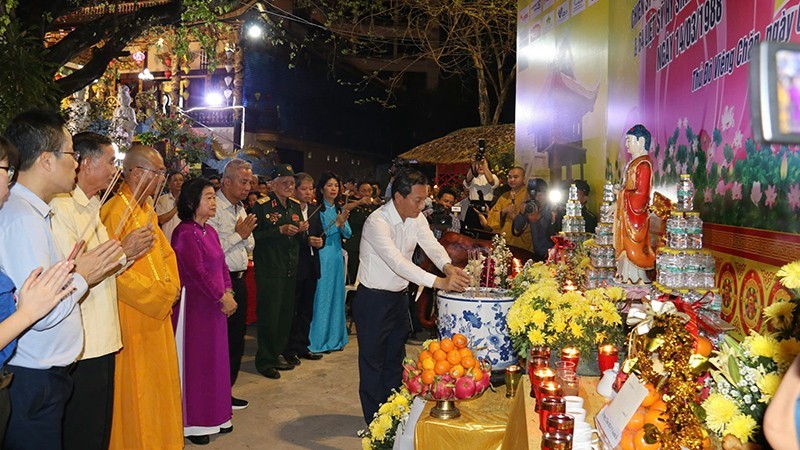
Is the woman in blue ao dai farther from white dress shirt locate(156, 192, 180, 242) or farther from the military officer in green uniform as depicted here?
white dress shirt locate(156, 192, 180, 242)

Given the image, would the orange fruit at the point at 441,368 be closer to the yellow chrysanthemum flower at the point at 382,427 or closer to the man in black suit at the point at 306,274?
the yellow chrysanthemum flower at the point at 382,427

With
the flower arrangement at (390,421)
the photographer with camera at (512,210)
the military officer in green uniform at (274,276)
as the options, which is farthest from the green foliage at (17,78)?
the photographer with camera at (512,210)

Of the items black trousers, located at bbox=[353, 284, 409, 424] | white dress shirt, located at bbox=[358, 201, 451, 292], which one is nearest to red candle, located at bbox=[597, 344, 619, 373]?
white dress shirt, located at bbox=[358, 201, 451, 292]

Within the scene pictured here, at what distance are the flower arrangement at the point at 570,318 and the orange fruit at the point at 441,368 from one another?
326mm

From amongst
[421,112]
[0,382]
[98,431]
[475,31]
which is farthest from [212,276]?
[421,112]

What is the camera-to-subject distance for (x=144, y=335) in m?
3.62

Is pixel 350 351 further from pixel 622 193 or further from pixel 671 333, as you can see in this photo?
pixel 671 333

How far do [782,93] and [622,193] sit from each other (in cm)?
258

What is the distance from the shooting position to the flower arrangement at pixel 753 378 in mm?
1470

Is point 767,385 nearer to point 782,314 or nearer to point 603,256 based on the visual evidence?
point 782,314

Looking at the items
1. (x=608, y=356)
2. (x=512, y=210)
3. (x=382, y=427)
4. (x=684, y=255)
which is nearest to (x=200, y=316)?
(x=382, y=427)

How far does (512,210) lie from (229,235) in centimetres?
262

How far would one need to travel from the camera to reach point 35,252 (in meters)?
2.37

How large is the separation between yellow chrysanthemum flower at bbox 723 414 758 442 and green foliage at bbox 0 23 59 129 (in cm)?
451
